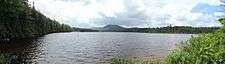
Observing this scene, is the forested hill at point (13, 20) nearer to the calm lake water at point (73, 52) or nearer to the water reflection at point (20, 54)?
the calm lake water at point (73, 52)

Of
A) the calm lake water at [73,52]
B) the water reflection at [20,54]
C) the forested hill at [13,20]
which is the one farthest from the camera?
the forested hill at [13,20]

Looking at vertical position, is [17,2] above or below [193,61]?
above

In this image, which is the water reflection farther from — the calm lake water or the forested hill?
the forested hill

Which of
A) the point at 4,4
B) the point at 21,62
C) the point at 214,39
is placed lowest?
the point at 21,62

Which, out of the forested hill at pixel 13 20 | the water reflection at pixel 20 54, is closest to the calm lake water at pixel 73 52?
the water reflection at pixel 20 54

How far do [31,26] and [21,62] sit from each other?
85.2m

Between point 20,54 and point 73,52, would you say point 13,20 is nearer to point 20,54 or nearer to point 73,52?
point 73,52

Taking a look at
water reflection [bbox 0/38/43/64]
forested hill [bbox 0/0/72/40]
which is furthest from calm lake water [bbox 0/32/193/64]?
forested hill [bbox 0/0/72/40]

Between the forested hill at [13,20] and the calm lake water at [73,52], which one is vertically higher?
the forested hill at [13,20]

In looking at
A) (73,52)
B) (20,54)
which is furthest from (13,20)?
(20,54)

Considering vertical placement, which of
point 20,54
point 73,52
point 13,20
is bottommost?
point 73,52

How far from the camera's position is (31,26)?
12050 centimetres

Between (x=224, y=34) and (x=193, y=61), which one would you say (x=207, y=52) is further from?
(x=224, y=34)

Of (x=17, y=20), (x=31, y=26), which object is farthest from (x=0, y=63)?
(x=31, y=26)
